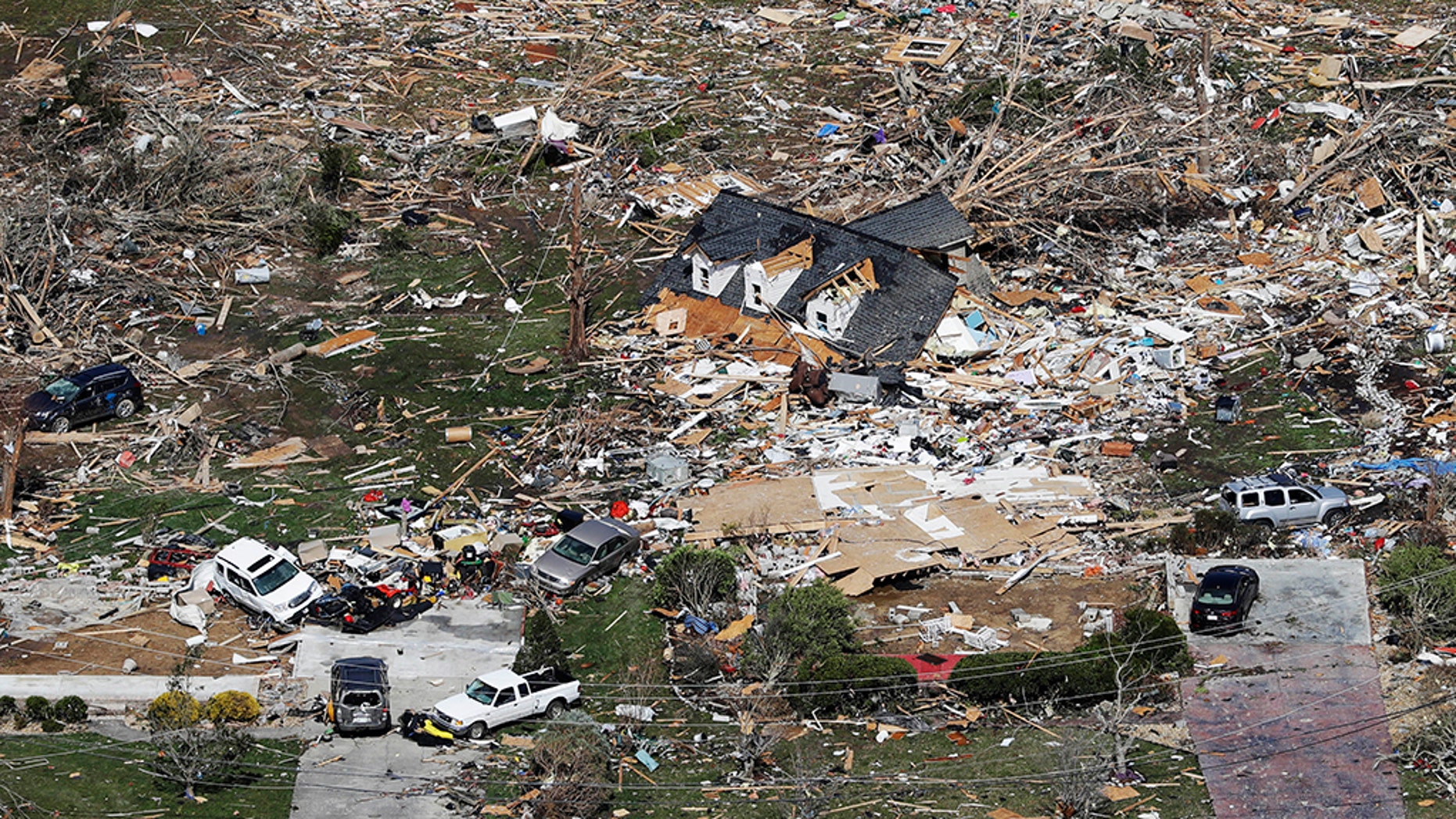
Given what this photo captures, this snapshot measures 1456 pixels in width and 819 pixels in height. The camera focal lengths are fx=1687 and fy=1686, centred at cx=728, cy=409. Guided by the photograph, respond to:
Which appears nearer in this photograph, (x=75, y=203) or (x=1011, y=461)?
(x=1011, y=461)

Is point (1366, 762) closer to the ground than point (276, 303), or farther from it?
farther from it

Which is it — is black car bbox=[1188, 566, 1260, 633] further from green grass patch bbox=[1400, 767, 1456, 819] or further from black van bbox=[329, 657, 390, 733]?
black van bbox=[329, 657, 390, 733]

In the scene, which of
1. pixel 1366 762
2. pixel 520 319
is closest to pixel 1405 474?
pixel 1366 762

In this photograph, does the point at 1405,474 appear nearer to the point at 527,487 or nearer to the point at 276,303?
the point at 527,487

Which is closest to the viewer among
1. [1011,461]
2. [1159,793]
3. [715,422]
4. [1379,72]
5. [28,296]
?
[1159,793]

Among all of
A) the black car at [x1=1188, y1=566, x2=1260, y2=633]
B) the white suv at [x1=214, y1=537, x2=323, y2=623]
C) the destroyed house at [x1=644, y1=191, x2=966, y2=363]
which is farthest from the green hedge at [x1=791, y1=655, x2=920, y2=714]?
the destroyed house at [x1=644, y1=191, x2=966, y2=363]

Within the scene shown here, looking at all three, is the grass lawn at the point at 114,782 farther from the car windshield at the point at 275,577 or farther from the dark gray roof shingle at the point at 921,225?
the dark gray roof shingle at the point at 921,225

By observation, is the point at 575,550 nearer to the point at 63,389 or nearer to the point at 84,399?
the point at 84,399
